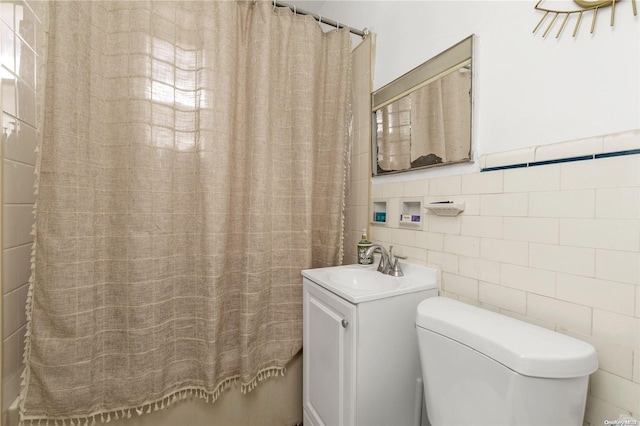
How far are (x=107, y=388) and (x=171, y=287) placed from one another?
420 mm

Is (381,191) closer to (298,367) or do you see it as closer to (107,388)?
(298,367)

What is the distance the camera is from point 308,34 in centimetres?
136

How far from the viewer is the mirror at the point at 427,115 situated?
1.04 m

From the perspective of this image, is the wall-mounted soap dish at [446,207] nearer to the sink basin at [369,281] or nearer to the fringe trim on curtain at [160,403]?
the sink basin at [369,281]

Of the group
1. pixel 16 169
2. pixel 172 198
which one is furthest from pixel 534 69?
pixel 16 169

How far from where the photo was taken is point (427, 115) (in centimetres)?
118

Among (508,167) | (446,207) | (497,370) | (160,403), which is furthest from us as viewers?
(160,403)

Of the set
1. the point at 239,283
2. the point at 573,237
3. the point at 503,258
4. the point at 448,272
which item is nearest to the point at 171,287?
the point at 239,283

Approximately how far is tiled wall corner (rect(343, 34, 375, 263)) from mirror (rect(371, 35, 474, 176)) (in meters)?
0.05

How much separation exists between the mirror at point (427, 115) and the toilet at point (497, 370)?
0.60 m

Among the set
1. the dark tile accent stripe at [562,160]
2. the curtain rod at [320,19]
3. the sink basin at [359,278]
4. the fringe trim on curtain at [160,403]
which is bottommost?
the fringe trim on curtain at [160,403]

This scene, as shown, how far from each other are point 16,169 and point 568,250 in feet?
5.55

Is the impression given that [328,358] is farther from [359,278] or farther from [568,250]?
[568,250]

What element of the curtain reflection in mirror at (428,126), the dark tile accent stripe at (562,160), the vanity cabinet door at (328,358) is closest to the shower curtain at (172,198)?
the vanity cabinet door at (328,358)
